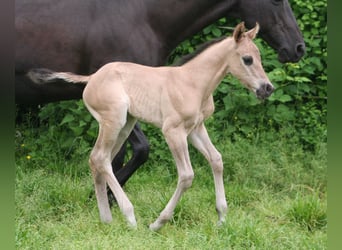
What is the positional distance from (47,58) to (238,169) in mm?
2177

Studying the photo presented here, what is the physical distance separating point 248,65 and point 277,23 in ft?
3.22

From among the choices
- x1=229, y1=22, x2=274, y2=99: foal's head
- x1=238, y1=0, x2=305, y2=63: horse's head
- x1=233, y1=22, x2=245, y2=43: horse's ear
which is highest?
x1=233, y1=22, x2=245, y2=43: horse's ear

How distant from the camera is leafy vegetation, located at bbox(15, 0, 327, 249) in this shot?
318 centimetres

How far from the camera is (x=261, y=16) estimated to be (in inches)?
161

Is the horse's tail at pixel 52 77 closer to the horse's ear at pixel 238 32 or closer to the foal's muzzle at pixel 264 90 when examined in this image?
the horse's ear at pixel 238 32

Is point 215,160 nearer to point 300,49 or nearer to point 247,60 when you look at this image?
point 247,60

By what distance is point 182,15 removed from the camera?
13.4 feet

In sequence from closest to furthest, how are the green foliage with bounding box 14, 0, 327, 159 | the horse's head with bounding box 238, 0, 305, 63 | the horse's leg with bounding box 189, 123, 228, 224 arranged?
the horse's leg with bounding box 189, 123, 228, 224 → the horse's head with bounding box 238, 0, 305, 63 → the green foliage with bounding box 14, 0, 327, 159

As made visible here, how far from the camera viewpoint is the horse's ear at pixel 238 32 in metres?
3.25

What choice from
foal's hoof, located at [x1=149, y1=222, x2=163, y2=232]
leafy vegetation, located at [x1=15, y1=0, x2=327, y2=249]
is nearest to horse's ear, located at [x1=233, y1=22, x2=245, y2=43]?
leafy vegetation, located at [x1=15, y1=0, x2=327, y2=249]

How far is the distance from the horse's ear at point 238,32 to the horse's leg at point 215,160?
0.64 meters

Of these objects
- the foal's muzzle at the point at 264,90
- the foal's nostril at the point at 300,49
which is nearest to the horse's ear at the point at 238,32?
the foal's muzzle at the point at 264,90

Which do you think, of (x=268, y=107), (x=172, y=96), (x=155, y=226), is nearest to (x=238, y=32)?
(x=172, y=96)

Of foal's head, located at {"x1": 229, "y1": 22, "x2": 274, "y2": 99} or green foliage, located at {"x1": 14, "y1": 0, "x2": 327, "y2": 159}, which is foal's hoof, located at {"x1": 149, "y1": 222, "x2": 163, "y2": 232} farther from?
green foliage, located at {"x1": 14, "y1": 0, "x2": 327, "y2": 159}
